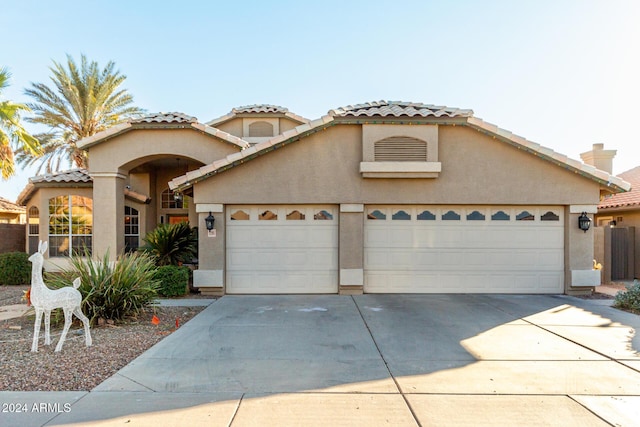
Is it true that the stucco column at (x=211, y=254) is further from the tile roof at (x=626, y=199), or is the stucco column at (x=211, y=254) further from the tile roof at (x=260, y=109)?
the tile roof at (x=626, y=199)

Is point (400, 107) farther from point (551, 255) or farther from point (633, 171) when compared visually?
point (633, 171)

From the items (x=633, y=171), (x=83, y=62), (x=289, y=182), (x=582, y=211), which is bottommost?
(x=582, y=211)

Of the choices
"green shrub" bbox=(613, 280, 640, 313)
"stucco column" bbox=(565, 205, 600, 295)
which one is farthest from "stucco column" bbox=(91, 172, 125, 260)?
"green shrub" bbox=(613, 280, 640, 313)

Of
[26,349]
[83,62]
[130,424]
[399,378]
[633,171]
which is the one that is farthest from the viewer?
[83,62]

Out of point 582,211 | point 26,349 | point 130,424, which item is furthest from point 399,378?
point 582,211

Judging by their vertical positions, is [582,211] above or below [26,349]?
above

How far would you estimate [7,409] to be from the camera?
3.81 m

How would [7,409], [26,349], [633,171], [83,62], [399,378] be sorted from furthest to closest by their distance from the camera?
[83,62]
[633,171]
[26,349]
[399,378]
[7,409]

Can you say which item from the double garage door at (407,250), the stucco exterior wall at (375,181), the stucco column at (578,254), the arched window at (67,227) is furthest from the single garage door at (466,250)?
the arched window at (67,227)

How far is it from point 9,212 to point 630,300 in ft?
89.4

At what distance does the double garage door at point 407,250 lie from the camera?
9.87m

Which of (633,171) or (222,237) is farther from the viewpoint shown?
(633,171)

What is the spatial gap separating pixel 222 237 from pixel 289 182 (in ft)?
7.63

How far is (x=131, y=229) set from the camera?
14.3 meters
